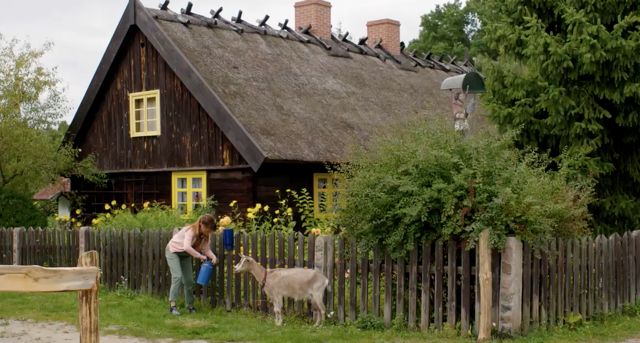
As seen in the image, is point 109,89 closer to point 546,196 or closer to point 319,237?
point 319,237

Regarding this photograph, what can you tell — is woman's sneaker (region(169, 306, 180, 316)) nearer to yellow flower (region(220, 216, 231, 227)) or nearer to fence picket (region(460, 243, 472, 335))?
yellow flower (region(220, 216, 231, 227))

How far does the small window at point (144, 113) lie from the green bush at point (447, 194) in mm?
10939

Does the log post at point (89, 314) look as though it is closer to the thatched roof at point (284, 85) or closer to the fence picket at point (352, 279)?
the fence picket at point (352, 279)

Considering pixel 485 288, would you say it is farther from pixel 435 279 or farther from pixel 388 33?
pixel 388 33

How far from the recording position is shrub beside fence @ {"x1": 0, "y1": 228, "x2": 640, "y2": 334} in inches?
392

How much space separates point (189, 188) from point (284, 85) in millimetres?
3393

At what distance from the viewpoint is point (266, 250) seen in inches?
457

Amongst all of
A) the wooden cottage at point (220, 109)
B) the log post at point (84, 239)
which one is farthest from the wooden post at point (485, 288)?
the wooden cottage at point (220, 109)

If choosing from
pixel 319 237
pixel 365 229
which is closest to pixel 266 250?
pixel 319 237

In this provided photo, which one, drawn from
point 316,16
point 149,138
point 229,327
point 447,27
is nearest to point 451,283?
point 229,327

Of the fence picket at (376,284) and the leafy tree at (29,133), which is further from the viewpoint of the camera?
the leafy tree at (29,133)

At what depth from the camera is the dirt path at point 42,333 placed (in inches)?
388

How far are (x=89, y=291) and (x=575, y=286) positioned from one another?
21.9 ft

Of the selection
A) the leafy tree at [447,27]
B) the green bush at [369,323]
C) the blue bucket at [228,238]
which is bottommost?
the green bush at [369,323]
